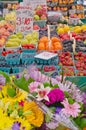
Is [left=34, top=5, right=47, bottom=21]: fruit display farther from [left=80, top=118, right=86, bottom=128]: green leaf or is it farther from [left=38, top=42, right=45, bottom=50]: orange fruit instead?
[left=80, top=118, right=86, bottom=128]: green leaf

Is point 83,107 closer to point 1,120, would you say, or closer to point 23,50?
point 1,120

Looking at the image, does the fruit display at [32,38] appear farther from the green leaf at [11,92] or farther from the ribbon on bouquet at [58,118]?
the ribbon on bouquet at [58,118]

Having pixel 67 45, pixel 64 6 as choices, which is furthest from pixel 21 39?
pixel 64 6

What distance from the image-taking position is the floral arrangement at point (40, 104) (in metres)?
1.62

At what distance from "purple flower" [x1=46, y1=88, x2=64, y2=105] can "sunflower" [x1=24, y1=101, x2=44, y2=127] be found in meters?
0.08

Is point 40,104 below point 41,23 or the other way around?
the other way around

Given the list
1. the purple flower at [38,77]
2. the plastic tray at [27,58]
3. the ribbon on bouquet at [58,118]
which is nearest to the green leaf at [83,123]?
the ribbon on bouquet at [58,118]

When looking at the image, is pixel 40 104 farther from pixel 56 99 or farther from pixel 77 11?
pixel 77 11

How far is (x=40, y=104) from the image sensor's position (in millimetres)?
1646

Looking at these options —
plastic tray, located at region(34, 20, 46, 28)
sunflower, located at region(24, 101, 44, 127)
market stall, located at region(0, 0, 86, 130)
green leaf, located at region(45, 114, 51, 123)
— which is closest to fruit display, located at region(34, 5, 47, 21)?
market stall, located at region(0, 0, 86, 130)

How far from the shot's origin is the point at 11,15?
708 centimetres

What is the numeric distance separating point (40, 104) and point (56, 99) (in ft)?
0.33

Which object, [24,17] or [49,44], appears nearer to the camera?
[49,44]

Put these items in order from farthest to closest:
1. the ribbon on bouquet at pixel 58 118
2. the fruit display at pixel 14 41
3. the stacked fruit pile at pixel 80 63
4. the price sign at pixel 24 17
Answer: the price sign at pixel 24 17 < the fruit display at pixel 14 41 < the stacked fruit pile at pixel 80 63 < the ribbon on bouquet at pixel 58 118
